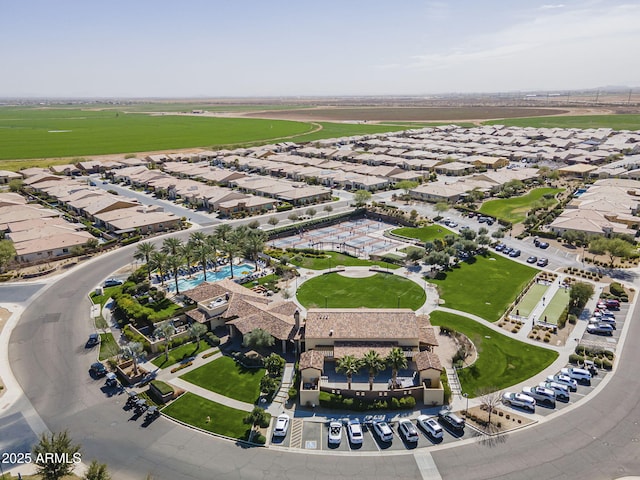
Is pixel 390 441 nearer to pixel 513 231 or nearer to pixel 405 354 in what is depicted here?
pixel 405 354

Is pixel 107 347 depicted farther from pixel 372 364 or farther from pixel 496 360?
Result: pixel 496 360

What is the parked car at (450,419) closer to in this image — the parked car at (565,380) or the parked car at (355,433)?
the parked car at (355,433)

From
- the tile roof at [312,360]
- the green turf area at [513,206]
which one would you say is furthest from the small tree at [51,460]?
the green turf area at [513,206]

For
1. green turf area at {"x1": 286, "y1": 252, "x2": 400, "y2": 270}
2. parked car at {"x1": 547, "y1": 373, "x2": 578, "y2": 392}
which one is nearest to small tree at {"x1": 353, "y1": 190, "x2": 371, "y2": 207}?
green turf area at {"x1": 286, "y1": 252, "x2": 400, "y2": 270}

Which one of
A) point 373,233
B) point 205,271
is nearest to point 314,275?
point 205,271

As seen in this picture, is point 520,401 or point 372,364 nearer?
point 520,401

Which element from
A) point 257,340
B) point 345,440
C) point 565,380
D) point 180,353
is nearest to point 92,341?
point 180,353
